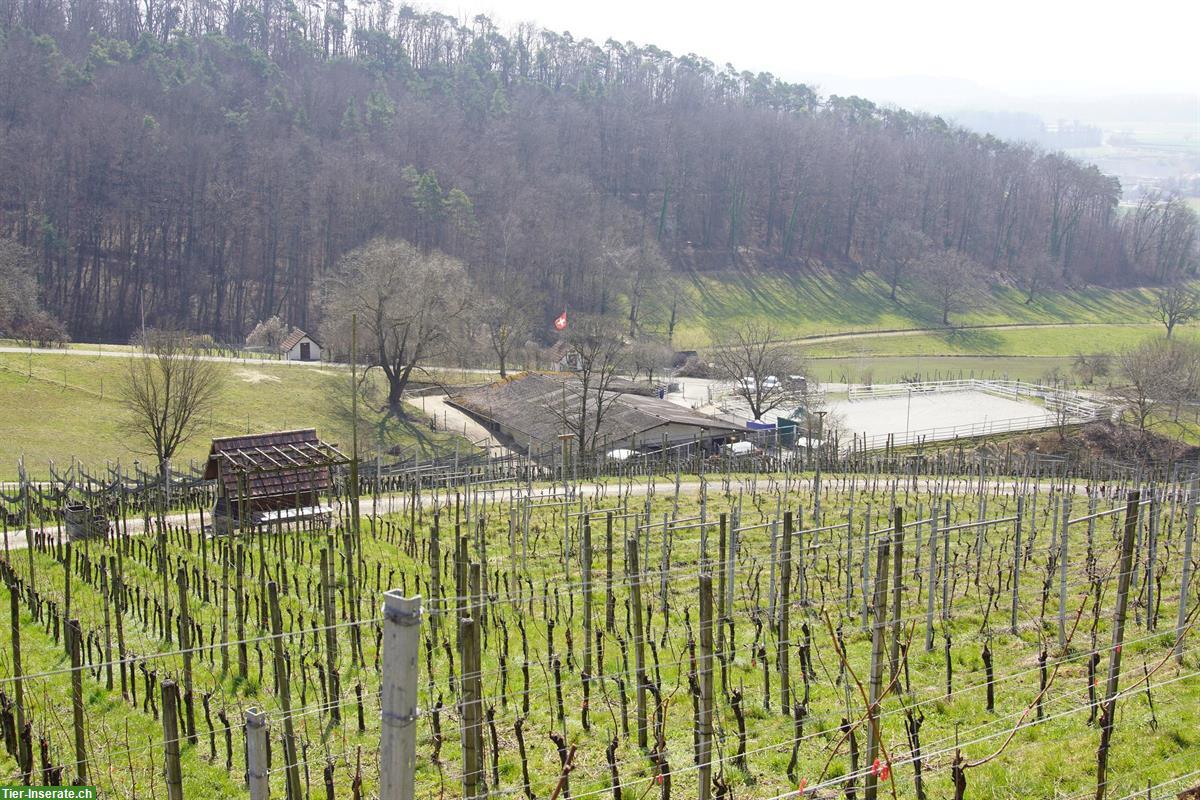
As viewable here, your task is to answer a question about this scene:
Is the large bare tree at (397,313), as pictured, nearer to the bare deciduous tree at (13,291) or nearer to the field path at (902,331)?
the bare deciduous tree at (13,291)

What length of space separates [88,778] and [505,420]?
104ft

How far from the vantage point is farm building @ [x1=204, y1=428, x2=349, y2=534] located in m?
20.8

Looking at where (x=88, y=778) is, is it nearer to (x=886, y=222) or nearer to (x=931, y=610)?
(x=931, y=610)

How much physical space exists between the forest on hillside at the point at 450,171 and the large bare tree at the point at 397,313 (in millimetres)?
16922

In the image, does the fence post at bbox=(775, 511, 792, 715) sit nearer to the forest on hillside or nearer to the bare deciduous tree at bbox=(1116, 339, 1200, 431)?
the bare deciduous tree at bbox=(1116, 339, 1200, 431)

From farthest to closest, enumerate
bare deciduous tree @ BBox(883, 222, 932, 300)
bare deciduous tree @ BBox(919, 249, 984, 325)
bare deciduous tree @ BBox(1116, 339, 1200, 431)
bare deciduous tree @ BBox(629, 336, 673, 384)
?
bare deciduous tree @ BBox(883, 222, 932, 300)
bare deciduous tree @ BBox(919, 249, 984, 325)
bare deciduous tree @ BBox(629, 336, 673, 384)
bare deciduous tree @ BBox(1116, 339, 1200, 431)

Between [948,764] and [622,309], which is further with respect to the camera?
[622,309]

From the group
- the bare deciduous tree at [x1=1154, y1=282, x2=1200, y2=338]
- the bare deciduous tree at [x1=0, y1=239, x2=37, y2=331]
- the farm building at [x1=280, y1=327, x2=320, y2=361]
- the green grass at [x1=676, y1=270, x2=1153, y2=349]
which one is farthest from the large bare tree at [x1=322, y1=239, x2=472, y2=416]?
the bare deciduous tree at [x1=1154, y1=282, x2=1200, y2=338]

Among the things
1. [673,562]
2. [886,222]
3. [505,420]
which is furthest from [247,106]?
[673,562]

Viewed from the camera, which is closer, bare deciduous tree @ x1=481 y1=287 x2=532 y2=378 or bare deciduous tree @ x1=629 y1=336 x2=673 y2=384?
bare deciduous tree @ x1=481 y1=287 x2=532 y2=378

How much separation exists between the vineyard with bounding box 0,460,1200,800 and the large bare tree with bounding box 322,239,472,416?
1013 inches

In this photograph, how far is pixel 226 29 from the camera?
100625 millimetres

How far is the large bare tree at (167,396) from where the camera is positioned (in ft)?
95.8

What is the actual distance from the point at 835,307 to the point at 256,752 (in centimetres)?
7764
